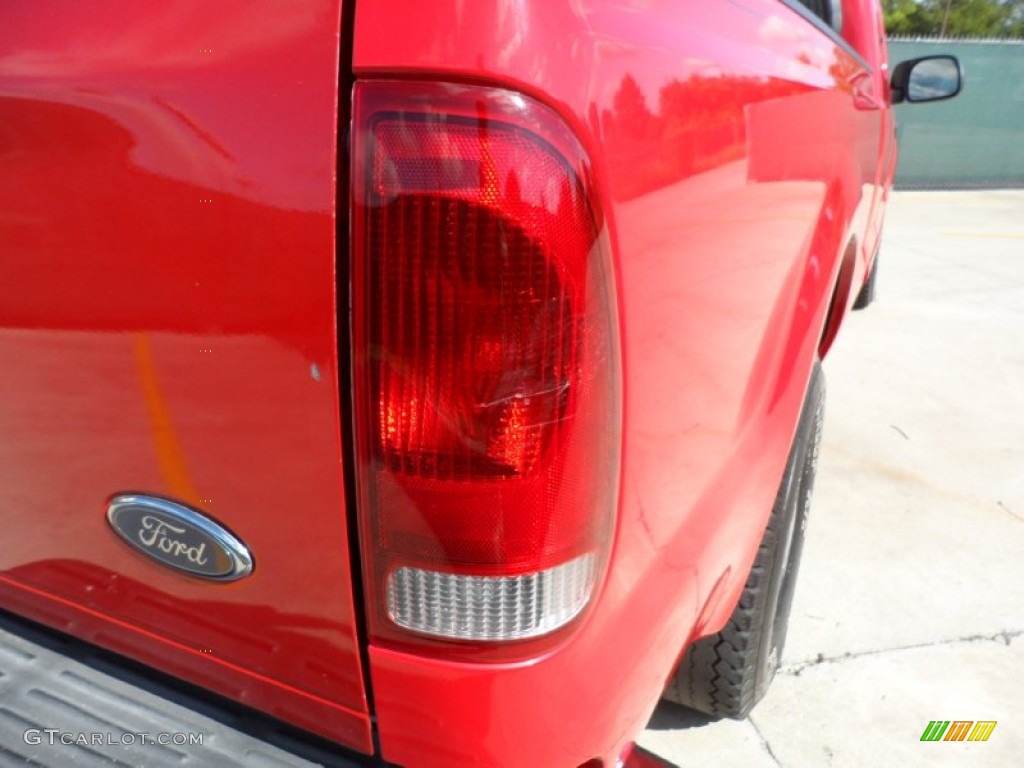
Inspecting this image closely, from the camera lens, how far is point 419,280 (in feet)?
3.11

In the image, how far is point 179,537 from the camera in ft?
3.75

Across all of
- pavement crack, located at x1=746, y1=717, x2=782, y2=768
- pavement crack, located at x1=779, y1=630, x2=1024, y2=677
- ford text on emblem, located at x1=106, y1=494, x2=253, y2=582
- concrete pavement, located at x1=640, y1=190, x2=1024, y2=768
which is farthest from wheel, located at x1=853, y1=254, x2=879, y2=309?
ford text on emblem, located at x1=106, y1=494, x2=253, y2=582

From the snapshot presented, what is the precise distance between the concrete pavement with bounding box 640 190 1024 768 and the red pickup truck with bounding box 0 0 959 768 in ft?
3.79

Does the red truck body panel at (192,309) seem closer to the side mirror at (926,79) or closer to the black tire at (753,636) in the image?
the black tire at (753,636)

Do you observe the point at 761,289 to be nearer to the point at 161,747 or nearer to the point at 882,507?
the point at 161,747

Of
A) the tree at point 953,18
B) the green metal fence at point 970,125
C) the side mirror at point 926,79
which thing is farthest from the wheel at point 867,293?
the tree at point 953,18

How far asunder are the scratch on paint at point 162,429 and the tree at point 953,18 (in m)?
33.5

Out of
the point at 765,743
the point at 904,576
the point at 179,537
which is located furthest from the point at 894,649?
the point at 179,537

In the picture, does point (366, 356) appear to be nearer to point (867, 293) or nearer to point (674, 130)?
point (674, 130)

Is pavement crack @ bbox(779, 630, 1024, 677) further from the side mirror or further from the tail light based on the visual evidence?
the side mirror

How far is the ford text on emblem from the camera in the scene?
3.67ft

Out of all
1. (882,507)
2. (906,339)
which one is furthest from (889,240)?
(882,507)

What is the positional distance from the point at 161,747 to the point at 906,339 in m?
5.09

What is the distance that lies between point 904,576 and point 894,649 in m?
0.41
